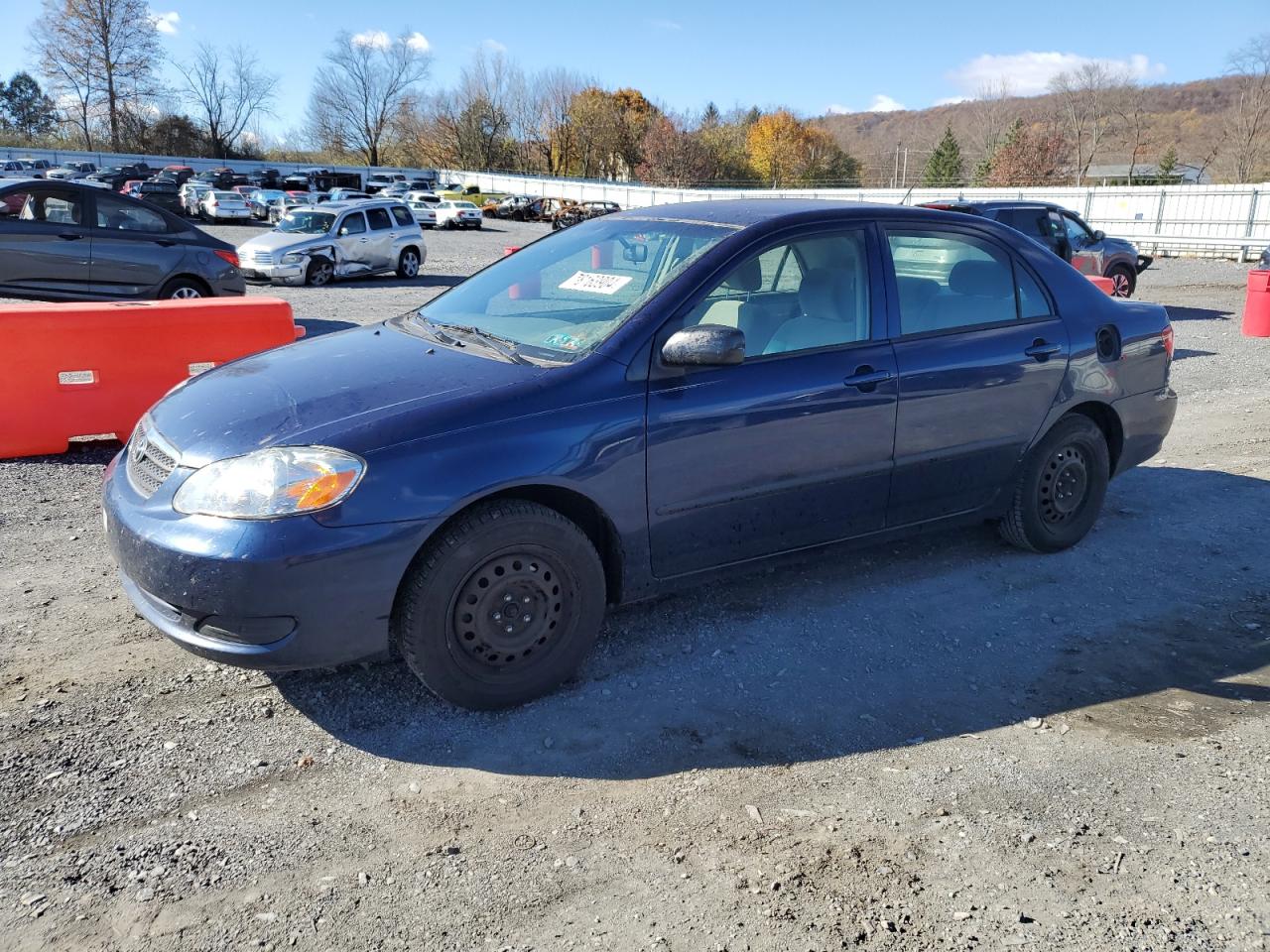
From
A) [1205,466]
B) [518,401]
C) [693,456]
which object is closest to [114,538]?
[518,401]

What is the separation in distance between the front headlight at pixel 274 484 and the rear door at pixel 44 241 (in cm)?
980

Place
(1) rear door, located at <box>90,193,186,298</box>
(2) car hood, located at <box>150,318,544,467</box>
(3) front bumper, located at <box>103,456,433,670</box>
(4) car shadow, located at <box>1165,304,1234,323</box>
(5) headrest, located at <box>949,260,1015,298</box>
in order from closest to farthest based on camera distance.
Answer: (3) front bumper, located at <box>103,456,433,670</box> < (2) car hood, located at <box>150,318,544,467</box> < (5) headrest, located at <box>949,260,1015,298</box> < (1) rear door, located at <box>90,193,186,298</box> < (4) car shadow, located at <box>1165,304,1234,323</box>

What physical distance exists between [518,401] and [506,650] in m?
0.87

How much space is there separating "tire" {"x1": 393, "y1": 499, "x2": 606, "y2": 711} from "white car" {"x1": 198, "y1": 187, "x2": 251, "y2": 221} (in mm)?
42657

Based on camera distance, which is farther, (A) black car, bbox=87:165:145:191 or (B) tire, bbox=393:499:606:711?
Result: (A) black car, bbox=87:165:145:191

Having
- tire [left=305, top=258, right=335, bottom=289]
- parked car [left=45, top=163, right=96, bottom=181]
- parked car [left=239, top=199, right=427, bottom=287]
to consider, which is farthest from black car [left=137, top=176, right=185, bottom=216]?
tire [left=305, top=258, right=335, bottom=289]

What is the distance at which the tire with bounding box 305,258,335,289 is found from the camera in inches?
755

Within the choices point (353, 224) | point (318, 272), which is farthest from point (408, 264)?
point (318, 272)

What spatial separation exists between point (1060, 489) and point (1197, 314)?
13.2 meters

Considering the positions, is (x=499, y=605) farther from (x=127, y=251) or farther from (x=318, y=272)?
(x=318, y=272)

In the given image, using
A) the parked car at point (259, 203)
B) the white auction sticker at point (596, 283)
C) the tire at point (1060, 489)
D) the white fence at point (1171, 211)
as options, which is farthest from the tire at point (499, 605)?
the parked car at point (259, 203)

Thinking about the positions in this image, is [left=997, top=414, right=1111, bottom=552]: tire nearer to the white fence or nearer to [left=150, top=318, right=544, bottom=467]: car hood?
[left=150, top=318, right=544, bottom=467]: car hood

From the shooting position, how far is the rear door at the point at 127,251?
1133 centimetres

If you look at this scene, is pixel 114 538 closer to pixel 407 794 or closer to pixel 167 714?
pixel 167 714
